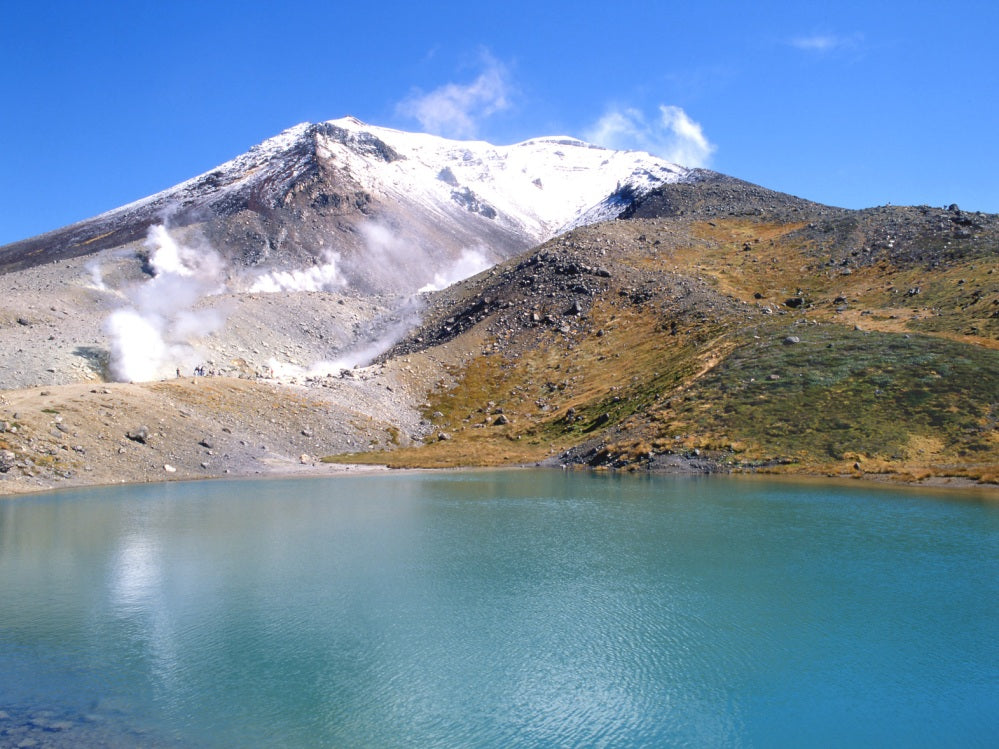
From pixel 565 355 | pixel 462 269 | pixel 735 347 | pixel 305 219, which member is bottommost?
pixel 735 347

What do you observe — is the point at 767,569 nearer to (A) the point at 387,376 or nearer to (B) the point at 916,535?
(B) the point at 916,535

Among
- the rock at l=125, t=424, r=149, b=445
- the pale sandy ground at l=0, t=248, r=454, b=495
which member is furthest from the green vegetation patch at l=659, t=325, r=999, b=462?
the rock at l=125, t=424, r=149, b=445

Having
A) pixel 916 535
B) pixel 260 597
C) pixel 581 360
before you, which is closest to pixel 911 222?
pixel 581 360

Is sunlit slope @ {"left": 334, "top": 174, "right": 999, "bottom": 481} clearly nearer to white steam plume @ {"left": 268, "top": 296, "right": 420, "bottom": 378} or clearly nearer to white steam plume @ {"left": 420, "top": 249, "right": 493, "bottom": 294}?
white steam plume @ {"left": 268, "top": 296, "right": 420, "bottom": 378}

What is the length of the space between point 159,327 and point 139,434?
3919 cm

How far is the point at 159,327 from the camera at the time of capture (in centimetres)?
9081

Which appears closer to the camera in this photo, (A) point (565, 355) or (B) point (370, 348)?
(A) point (565, 355)

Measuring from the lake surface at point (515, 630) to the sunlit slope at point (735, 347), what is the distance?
1502cm

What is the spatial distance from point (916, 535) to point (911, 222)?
245 feet

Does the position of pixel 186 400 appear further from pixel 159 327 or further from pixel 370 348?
pixel 370 348

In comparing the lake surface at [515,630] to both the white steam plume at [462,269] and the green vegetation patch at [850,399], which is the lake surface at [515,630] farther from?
the white steam plume at [462,269]

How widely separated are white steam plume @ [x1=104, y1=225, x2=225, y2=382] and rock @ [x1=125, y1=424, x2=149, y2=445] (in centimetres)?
2435

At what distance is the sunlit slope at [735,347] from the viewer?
48281mm

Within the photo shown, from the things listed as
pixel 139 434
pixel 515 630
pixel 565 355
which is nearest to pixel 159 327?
pixel 139 434
